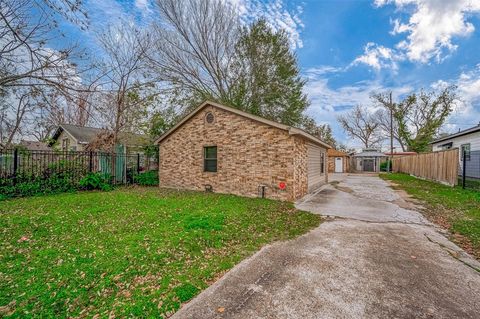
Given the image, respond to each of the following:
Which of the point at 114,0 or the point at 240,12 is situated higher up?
the point at 240,12

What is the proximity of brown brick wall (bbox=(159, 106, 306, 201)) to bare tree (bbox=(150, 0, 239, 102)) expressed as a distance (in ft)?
21.3

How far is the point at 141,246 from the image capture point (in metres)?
3.92

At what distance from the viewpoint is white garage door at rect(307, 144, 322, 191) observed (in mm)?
10216

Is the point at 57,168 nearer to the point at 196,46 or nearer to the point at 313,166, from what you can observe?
the point at 196,46

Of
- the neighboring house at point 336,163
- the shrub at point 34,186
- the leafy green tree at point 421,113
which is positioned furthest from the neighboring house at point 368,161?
the shrub at point 34,186

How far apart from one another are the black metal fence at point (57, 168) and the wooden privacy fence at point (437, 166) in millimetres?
17024

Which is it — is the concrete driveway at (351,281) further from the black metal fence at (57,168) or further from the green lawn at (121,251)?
the black metal fence at (57,168)

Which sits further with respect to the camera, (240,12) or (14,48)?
(240,12)

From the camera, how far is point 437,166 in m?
13.2

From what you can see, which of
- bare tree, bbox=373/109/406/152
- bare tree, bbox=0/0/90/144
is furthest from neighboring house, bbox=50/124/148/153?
bare tree, bbox=373/109/406/152

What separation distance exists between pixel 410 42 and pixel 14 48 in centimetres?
1808

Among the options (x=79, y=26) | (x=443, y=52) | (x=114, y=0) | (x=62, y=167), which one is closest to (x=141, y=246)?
(x=79, y=26)

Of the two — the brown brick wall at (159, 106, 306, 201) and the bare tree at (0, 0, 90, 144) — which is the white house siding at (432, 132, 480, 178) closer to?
the brown brick wall at (159, 106, 306, 201)

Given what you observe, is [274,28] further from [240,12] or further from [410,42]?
[410,42]
